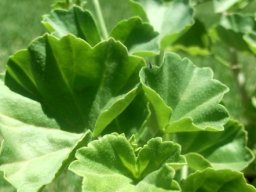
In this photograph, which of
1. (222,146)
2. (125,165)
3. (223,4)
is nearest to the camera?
(125,165)

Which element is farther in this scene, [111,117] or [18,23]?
[18,23]

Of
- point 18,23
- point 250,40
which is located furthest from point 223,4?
point 18,23

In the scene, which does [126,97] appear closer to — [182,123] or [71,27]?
[182,123]

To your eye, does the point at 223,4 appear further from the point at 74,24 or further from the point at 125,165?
the point at 125,165

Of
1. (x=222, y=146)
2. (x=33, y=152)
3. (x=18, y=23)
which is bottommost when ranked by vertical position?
(x=18, y=23)

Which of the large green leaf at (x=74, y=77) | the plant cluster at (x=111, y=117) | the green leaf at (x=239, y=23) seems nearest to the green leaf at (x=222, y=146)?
the plant cluster at (x=111, y=117)

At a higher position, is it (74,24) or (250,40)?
(74,24)
